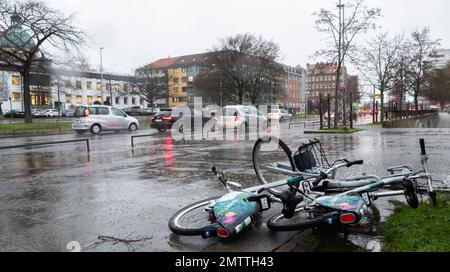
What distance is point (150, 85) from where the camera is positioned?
7444 cm

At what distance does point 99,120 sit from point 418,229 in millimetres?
23920

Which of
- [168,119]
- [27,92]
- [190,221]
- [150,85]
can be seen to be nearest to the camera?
[190,221]

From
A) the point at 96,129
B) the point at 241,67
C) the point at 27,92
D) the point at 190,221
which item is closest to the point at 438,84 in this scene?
the point at 241,67

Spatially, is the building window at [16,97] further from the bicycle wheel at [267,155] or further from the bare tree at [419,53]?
the bicycle wheel at [267,155]

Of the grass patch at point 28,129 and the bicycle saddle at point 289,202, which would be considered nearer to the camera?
the bicycle saddle at point 289,202

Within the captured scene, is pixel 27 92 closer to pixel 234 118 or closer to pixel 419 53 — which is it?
pixel 234 118

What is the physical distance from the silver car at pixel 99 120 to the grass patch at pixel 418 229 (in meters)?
23.1

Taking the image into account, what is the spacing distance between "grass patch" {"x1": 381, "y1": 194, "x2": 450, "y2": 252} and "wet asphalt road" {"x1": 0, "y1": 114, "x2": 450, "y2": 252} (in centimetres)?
113

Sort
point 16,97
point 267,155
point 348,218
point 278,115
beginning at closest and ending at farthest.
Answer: point 348,218
point 267,155
point 278,115
point 16,97

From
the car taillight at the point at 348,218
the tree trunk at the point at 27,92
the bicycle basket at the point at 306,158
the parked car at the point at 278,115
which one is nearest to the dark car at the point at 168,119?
the tree trunk at the point at 27,92

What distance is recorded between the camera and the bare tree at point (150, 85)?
7475 centimetres

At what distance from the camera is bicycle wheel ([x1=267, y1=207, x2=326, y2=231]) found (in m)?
4.10

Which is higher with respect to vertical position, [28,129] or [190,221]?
[28,129]
